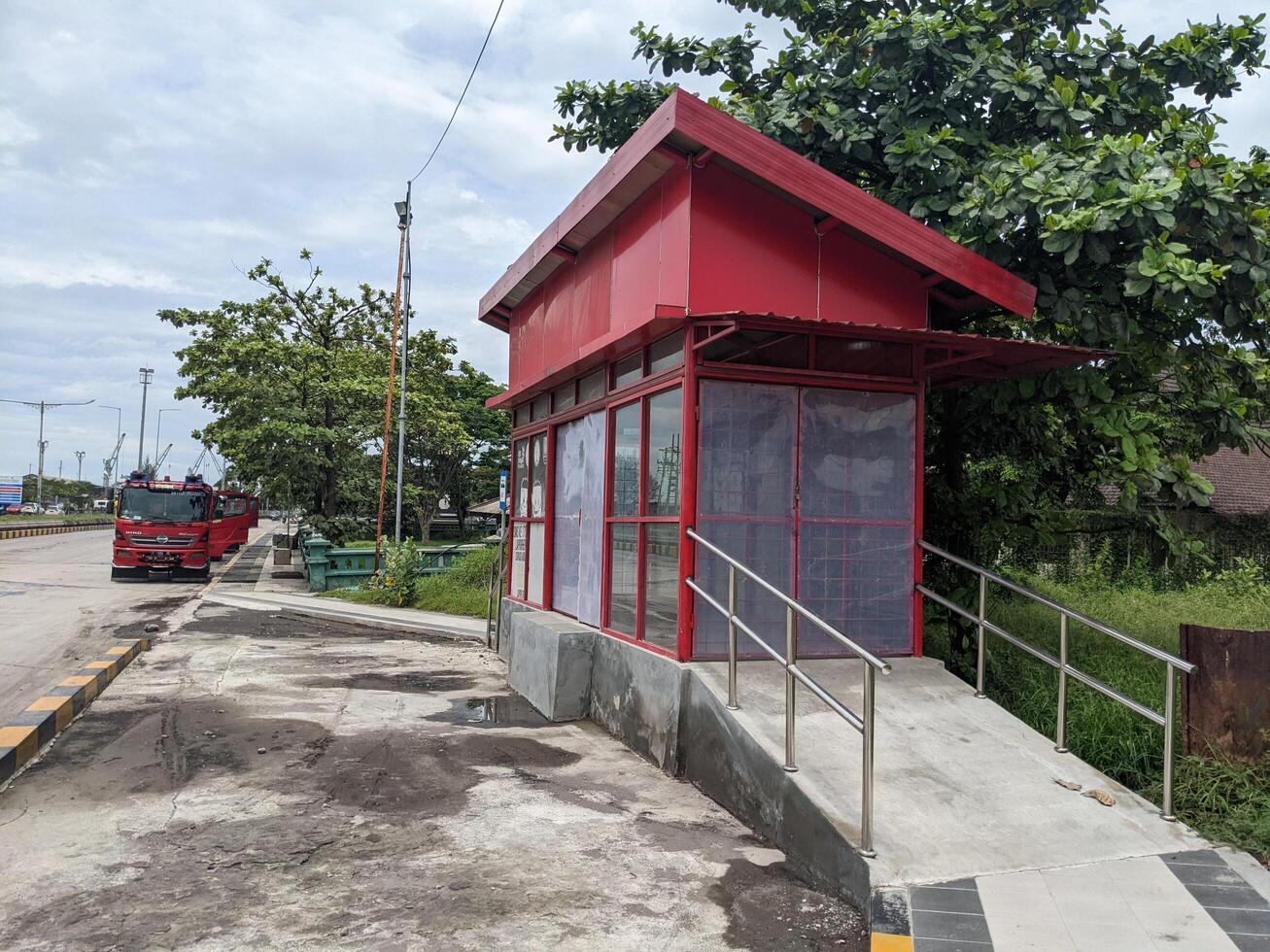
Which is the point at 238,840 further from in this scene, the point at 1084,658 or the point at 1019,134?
the point at 1019,134

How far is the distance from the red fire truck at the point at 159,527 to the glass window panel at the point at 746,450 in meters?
20.7

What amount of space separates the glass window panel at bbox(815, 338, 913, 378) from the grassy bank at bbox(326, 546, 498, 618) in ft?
36.1

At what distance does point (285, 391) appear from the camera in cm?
2523

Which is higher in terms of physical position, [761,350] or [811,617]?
[761,350]

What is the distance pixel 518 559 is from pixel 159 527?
15666 millimetres

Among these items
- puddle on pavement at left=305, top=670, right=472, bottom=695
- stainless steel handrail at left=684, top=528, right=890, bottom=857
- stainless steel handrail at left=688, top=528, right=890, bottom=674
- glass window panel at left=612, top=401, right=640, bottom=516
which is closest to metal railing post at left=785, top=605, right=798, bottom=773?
stainless steel handrail at left=684, top=528, right=890, bottom=857

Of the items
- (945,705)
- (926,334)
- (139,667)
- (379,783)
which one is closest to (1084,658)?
(945,705)

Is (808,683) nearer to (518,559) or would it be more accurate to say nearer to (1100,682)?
(1100,682)

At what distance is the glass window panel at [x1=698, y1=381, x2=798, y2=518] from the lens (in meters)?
7.09

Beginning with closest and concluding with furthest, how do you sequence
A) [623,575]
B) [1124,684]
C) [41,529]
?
1. [1124,684]
2. [623,575]
3. [41,529]

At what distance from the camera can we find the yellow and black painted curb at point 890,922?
397 cm

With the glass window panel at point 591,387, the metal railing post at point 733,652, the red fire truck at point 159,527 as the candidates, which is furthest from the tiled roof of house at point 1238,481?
the red fire truck at point 159,527

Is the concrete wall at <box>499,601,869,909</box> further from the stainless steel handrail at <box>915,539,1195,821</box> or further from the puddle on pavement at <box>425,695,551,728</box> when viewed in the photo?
the stainless steel handrail at <box>915,539,1195,821</box>

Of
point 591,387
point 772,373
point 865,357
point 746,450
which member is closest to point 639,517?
point 746,450
